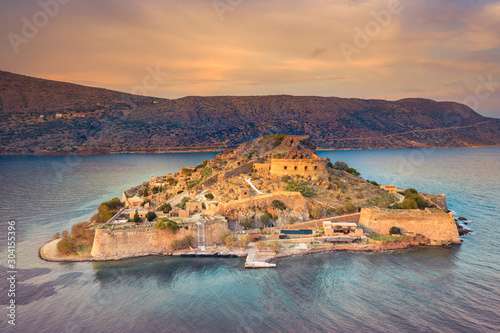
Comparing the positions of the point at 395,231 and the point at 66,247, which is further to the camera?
the point at 395,231

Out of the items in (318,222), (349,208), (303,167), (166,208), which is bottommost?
(318,222)

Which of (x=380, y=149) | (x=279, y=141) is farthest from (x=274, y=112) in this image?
(x=279, y=141)

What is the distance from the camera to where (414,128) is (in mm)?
182500

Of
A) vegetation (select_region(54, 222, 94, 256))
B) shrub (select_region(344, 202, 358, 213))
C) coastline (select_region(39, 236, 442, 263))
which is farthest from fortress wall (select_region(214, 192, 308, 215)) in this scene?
vegetation (select_region(54, 222, 94, 256))

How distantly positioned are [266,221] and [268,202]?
232cm

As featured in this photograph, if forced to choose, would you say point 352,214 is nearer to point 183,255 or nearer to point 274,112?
point 183,255

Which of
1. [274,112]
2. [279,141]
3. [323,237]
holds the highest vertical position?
[274,112]

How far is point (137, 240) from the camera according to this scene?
26.5 metres

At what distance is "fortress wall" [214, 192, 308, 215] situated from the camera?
103 feet

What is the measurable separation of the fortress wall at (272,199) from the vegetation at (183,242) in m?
4.67

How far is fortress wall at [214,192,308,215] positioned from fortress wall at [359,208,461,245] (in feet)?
20.8

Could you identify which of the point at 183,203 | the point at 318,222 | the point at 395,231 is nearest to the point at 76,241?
the point at 183,203

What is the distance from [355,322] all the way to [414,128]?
186 meters

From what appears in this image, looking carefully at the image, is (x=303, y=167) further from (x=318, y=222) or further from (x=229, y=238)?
(x=229, y=238)
